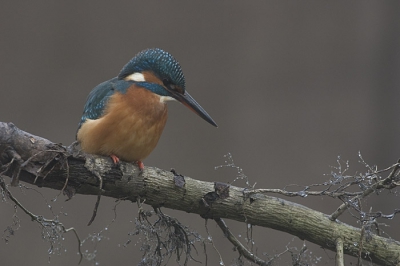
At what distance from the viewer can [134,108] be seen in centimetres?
189

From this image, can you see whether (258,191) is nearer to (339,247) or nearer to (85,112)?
(339,247)

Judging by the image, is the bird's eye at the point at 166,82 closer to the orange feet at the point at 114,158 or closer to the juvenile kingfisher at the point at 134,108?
the juvenile kingfisher at the point at 134,108

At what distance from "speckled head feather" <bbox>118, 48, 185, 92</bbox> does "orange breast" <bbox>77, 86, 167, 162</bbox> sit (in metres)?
0.08

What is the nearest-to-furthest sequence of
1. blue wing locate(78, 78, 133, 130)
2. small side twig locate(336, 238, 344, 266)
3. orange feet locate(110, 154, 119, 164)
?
1. small side twig locate(336, 238, 344, 266)
2. orange feet locate(110, 154, 119, 164)
3. blue wing locate(78, 78, 133, 130)

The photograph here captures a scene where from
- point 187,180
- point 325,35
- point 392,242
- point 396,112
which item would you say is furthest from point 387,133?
point 187,180

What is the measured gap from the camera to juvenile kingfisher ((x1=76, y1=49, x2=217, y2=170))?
1812 millimetres

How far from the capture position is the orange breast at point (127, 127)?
5.91 ft

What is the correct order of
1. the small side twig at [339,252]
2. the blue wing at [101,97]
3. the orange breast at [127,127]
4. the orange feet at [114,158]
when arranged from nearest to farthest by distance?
the small side twig at [339,252] → the orange feet at [114,158] → the orange breast at [127,127] → the blue wing at [101,97]

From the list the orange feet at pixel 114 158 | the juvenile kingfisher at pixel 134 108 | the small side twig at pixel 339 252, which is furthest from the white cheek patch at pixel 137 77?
the small side twig at pixel 339 252

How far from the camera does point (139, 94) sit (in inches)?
75.8

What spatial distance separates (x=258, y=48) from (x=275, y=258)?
202 cm

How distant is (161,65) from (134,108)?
17 cm

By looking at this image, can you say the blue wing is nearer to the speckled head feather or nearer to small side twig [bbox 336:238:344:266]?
the speckled head feather

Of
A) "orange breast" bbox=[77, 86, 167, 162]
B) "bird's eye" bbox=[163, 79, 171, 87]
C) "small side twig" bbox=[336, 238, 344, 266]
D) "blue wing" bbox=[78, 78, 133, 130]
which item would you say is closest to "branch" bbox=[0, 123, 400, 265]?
"small side twig" bbox=[336, 238, 344, 266]
